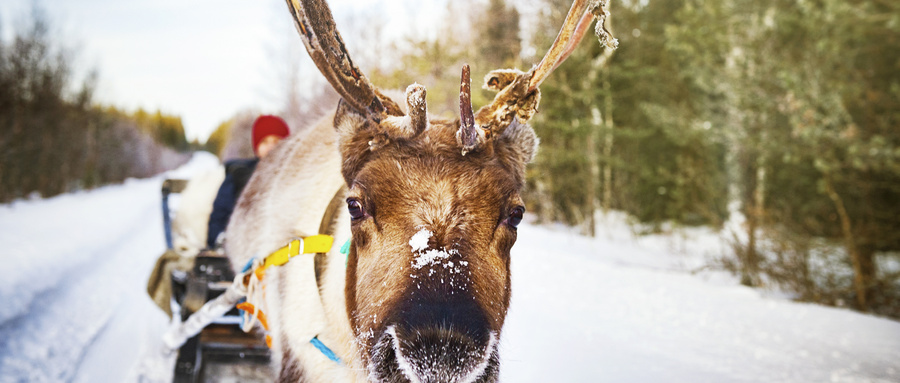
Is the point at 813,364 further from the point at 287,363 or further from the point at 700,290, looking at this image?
the point at 287,363

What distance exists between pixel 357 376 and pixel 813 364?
5001mm

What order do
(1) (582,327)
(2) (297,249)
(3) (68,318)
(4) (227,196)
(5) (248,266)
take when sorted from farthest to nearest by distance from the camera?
(3) (68,318), (1) (582,327), (4) (227,196), (5) (248,266), (2) (297,249)

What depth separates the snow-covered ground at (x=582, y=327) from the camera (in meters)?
4.22

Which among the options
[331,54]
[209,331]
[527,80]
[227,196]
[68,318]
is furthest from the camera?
[68,318]

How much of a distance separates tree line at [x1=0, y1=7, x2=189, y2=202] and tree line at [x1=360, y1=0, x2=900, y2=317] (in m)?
20.9

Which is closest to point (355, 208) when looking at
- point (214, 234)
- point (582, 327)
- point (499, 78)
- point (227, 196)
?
point (499, 78)

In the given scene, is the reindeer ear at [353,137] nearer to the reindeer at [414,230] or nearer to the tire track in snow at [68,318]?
the reindeer at [414,230]

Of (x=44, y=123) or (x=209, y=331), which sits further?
(x=44, y=123)

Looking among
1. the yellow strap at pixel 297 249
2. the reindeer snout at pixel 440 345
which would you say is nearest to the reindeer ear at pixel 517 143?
the reindeer snout at pixel 440 345

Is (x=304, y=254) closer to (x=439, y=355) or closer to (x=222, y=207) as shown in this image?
(x=439, y=355)

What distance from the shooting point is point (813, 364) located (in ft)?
14.3

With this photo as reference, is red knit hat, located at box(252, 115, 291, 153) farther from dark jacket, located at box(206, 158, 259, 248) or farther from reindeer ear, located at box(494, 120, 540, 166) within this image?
reindeer ear, located at box(494, 120, 540, 166)

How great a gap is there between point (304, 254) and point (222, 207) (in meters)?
2.05

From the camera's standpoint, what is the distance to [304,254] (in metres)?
2.20
